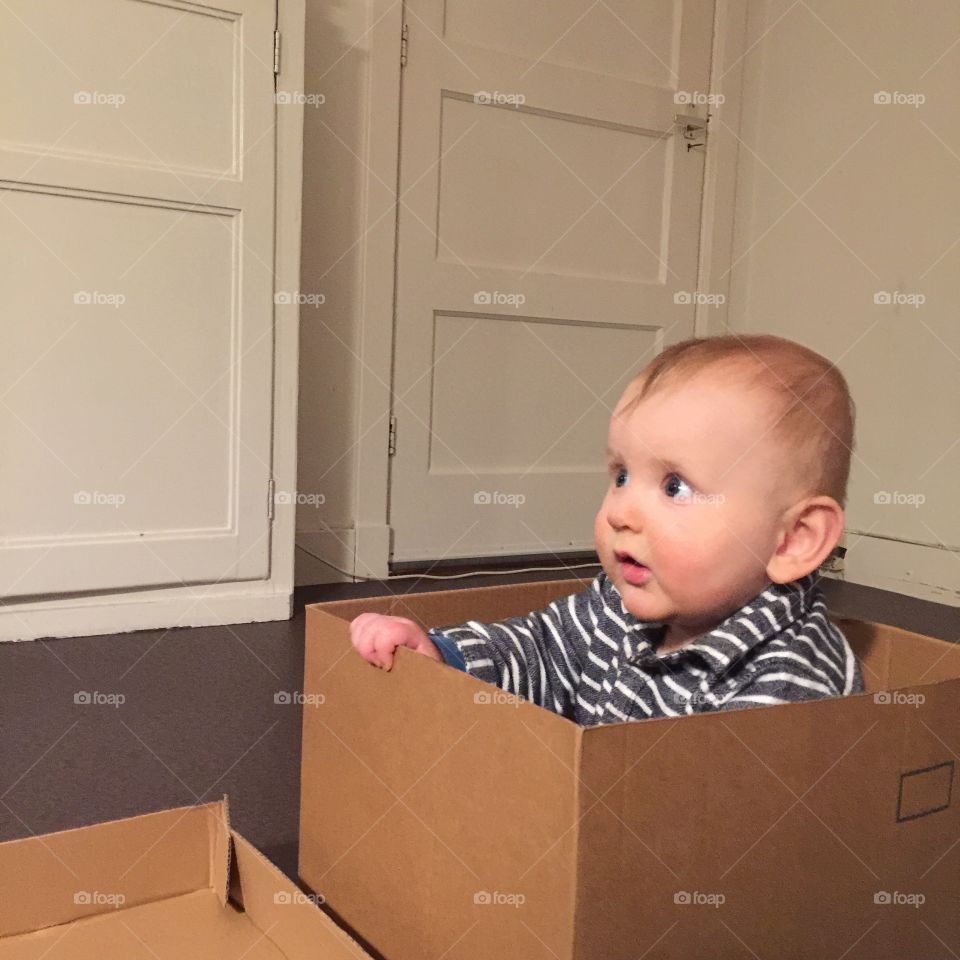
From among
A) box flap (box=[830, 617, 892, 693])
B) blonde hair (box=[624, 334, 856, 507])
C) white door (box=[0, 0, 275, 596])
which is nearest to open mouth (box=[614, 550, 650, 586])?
blonde hair (box=[624, 334, 856, 507])

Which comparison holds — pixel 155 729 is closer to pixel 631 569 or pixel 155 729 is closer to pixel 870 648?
pixel 631 569

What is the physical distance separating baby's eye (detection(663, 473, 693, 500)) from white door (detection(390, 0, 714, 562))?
160 cm

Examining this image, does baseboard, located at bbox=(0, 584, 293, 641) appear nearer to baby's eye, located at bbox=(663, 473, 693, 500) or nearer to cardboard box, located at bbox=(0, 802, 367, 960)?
cardboard box, located at bbox=(0, 802, 367, 960)

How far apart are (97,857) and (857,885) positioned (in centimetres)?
54

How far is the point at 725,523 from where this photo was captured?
0.75 metres

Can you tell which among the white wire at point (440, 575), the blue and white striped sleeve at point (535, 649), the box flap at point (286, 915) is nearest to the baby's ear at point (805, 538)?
the blue and white striped sleeve at point (535, 649)

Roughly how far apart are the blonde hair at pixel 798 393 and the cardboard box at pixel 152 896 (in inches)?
18.8

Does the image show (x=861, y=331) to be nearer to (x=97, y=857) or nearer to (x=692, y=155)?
(x=692, y=155)

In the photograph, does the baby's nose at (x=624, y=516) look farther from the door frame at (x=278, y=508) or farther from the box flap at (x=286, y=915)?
the door frame at (x=278, y=508)

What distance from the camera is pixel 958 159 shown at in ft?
7.19

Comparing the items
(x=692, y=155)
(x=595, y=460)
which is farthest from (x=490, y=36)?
(x=595, y=460)

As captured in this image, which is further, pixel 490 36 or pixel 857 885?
pixel 490 36

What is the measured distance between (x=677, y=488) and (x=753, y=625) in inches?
4.8

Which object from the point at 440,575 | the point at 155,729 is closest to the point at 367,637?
the point at 155,729
